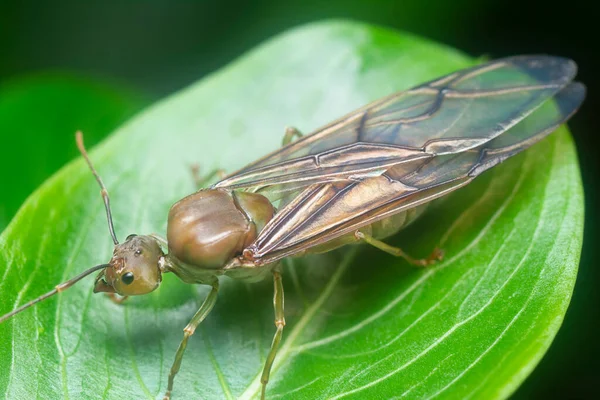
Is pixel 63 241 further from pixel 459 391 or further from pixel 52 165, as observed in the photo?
pixel 459 391

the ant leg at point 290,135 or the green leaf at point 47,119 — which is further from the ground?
the green leaf at point 47,119

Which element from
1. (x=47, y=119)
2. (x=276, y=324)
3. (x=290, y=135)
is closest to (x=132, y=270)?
(x=276, y=324)

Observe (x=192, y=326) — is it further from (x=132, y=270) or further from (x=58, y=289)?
(x=58, y=289)

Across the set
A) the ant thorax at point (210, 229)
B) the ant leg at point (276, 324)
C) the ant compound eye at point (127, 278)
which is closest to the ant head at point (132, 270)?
the ant compound eye at point (127, 278)

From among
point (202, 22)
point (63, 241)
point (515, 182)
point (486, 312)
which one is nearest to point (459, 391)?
point (486, 312)

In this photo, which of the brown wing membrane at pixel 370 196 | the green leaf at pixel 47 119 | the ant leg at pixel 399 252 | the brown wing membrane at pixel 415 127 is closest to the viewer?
the brown wing membrane at pixel 370 196

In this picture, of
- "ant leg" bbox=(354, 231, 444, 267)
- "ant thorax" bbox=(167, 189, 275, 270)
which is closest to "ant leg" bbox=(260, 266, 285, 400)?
"ant thorax" bbox=(167, 189, 275, 270)

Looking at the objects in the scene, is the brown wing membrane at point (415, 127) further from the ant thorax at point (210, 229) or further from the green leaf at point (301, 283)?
the green leaf at point (301, 283)
